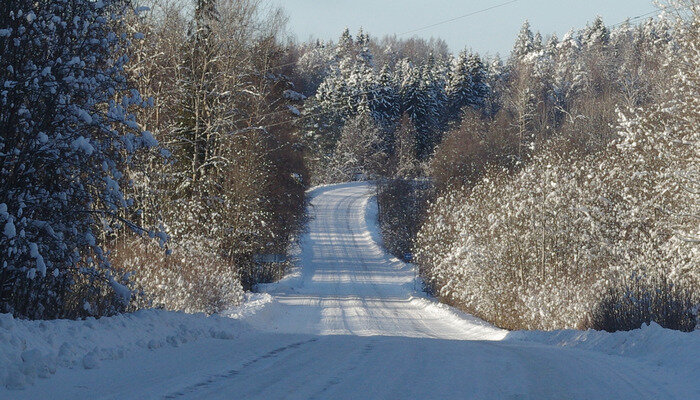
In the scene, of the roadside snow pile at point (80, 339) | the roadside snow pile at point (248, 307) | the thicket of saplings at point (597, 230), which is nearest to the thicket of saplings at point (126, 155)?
the roadside snow pile at point (248, 307)

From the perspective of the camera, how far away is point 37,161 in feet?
32.4

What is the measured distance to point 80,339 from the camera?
8117 millimetres

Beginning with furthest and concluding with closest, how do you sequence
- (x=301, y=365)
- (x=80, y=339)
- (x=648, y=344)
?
(x=648, y=344) < (x=80, y=339) < (x=301, y=365)

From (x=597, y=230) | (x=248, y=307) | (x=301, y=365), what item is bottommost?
(x=248, y=307)

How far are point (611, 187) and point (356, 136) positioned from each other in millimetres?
66419

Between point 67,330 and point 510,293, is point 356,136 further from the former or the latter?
point 67,330

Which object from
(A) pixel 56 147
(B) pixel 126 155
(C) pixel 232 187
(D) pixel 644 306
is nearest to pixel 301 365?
(A) pixel 56 147

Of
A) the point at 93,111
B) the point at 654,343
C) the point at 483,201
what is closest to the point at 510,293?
the point at 483,201

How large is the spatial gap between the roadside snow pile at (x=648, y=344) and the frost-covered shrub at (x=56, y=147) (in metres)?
7.76

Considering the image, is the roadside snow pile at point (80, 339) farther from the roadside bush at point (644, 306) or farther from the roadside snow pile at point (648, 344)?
the roadside bush at point (644, 306)

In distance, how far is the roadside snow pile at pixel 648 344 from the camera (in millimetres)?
8984

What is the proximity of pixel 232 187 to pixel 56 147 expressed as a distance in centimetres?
2137

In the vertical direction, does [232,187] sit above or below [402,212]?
above

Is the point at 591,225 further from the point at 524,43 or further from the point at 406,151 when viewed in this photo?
the point at 524,43
